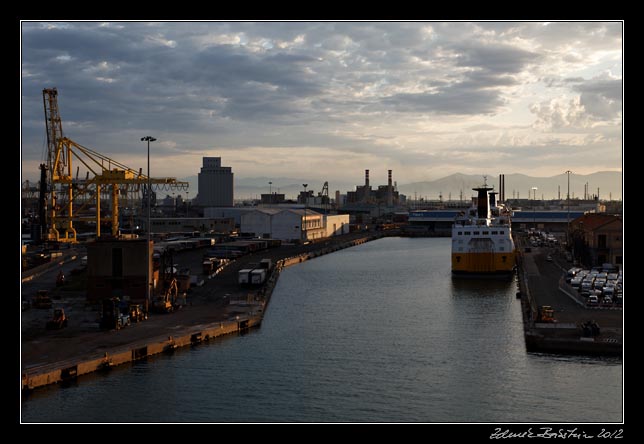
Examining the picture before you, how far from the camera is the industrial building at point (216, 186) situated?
108000 millimetres

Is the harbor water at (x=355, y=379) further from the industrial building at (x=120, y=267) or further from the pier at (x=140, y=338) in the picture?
the industrial building at (x=120, y=267)

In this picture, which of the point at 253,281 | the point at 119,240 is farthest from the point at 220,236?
the point at 119,240

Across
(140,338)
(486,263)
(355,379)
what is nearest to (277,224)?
(486,263)

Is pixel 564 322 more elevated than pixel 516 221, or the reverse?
pixel 516 221

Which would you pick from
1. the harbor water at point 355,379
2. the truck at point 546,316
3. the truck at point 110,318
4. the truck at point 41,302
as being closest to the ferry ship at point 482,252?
the harbor water at point 355,379

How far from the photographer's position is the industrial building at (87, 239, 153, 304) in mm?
20016

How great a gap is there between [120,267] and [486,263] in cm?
1722

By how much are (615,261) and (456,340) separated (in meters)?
14.1

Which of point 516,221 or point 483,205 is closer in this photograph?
point 483,205

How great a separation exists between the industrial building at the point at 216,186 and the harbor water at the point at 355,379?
289 ft

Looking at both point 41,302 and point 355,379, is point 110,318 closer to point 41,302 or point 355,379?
point 41,302

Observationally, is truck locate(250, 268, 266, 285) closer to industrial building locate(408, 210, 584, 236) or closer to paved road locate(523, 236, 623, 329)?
paved road locate(523, 236, 623, 329)

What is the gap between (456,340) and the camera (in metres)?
17.5

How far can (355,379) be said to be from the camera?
13.7 m
